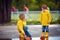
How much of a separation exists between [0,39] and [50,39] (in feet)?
8.15

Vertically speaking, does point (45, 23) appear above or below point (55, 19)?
above

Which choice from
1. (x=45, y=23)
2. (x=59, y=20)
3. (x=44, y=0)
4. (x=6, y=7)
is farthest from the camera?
(x=44, y=0)

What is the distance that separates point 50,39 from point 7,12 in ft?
38.0

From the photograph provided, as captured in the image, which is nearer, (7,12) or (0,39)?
(0,39)

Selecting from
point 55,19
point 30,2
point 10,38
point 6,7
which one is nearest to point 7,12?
point 6,7

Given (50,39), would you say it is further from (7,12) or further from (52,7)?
(52,7)

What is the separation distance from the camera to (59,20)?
23031mm

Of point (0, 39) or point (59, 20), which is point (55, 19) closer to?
point (59, 20)

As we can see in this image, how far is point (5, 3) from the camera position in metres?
24.5

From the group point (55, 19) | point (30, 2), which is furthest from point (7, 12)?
point (30, 2)

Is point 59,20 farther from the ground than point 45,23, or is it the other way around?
point 45,23

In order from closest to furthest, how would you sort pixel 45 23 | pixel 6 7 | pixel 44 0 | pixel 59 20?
pixel 45 23 → pixel 59 20 → pixel 6 7 → pixel 44 0

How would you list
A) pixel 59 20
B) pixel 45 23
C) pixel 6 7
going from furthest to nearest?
pixel 6 7, pixel 59 20, pixel 45 23

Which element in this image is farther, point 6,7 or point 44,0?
point 44,0
